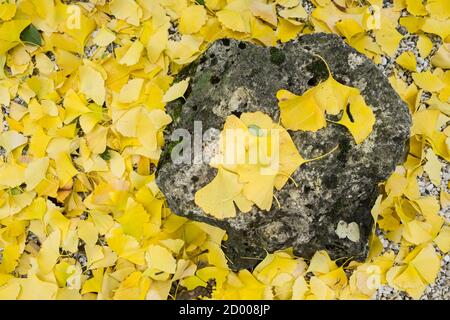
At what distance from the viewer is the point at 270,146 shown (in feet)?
3.93

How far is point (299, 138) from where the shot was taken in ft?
4.08

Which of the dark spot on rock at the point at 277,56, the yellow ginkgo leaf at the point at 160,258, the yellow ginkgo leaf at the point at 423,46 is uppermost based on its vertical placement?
the dark spot on rock at the point at 277,56

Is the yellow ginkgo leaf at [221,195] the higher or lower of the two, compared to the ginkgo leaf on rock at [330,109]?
lower

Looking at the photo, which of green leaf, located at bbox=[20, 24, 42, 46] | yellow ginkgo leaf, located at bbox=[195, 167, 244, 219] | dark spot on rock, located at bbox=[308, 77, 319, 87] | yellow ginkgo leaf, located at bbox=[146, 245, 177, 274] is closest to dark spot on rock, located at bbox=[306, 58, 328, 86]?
dark spot on rock, located at bbox=[308, 77, 319, 87]

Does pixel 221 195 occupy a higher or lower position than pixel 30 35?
lower

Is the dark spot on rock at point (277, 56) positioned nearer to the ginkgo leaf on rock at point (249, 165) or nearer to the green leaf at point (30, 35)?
the ginkgo leaf on rock at point (249, 165)

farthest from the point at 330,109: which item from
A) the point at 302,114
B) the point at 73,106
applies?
the point at 73,106

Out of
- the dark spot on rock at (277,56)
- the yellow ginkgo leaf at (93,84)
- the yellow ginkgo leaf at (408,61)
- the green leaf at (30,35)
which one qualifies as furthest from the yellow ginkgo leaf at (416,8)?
the green leaf at (30,35)

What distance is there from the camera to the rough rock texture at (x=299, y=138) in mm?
1250

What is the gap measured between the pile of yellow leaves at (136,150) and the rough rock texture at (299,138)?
0.10 meters

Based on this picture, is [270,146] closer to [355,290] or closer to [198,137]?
[198,137]

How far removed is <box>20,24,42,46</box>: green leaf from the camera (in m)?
1.47

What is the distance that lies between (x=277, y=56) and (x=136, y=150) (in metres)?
0.42

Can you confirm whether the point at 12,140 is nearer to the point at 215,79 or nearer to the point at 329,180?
the point at 215,79
